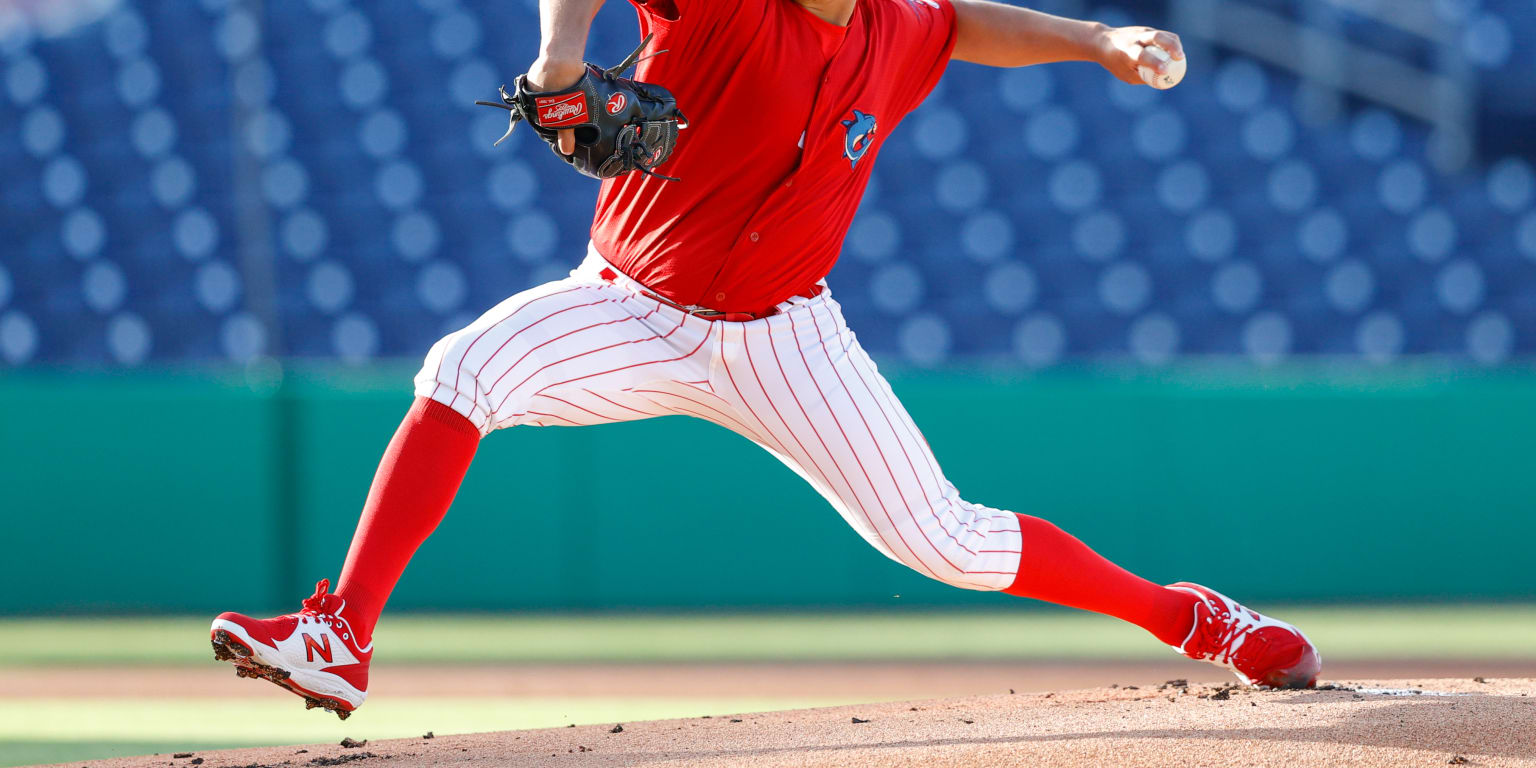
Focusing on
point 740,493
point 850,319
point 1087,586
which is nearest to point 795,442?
point 1087,586

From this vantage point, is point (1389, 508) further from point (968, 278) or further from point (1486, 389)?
point (968, 278)

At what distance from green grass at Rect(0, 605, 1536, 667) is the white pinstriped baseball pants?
1.85m

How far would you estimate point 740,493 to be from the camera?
4.97 metres

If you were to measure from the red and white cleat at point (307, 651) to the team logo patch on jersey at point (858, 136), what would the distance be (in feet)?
3.15

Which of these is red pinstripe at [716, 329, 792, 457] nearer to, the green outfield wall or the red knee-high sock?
the red knee-high sock

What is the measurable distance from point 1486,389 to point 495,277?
3.67m

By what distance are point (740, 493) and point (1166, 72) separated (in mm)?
3046

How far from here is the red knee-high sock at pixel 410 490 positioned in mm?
1917

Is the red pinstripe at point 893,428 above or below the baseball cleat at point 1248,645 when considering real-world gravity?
above

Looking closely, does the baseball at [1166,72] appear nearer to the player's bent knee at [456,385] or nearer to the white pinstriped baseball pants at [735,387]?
the white pinstriped baseball pants at [735,387]

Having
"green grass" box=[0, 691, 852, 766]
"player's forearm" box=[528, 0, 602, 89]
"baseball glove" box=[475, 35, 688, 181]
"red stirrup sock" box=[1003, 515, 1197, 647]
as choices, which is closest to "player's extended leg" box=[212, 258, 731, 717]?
"baseball glove" box=[475, 35, 688, 181]

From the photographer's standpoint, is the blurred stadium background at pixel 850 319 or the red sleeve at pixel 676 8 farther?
the blurred stadium background at pixel 850 319

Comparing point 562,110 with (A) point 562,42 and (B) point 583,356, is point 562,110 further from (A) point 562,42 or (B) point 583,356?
(B) point 583,356

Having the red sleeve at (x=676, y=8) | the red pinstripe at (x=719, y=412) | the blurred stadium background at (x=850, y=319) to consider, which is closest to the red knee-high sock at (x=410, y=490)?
the red pinstripe at (x=719, y=412)
